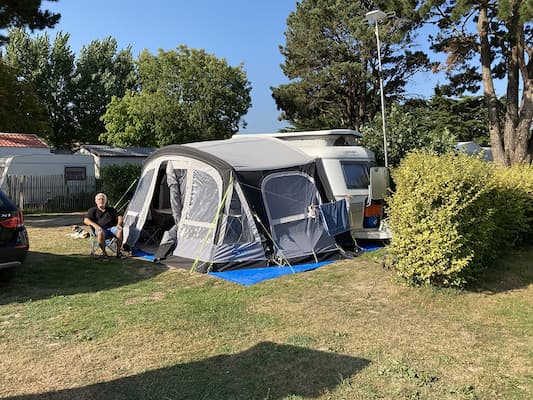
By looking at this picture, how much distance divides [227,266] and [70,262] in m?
2.85

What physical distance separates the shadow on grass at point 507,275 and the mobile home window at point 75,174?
60.0 ft

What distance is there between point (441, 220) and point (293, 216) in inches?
120

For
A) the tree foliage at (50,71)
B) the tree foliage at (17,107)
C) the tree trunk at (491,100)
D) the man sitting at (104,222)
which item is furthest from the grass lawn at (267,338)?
the tree foliage at (50,71)

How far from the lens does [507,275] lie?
6.33m

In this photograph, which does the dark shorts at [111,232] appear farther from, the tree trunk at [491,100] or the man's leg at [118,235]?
the tree trunk at [491,100]

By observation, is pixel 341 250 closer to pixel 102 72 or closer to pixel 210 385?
pixel 210 385

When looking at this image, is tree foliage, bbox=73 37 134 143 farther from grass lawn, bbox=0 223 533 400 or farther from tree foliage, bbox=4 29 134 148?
grass lawn, bbox=0 223 533 400

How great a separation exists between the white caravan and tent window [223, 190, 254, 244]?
204cm

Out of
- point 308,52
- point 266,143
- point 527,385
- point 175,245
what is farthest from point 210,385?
point 308,52

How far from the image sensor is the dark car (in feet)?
18.9

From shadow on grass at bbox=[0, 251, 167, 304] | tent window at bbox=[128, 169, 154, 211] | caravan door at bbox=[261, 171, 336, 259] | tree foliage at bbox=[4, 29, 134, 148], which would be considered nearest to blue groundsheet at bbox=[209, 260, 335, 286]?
caravan door at bbox=[261, 171, 336, 259]

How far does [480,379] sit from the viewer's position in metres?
3.52

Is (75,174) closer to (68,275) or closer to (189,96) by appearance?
(189,96)

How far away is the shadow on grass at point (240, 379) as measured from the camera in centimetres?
336
